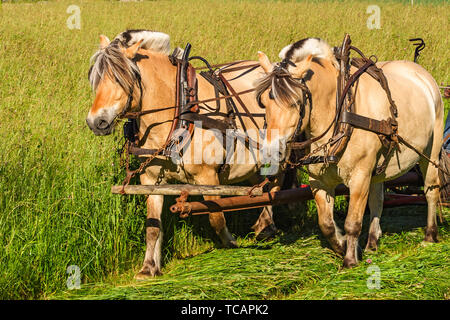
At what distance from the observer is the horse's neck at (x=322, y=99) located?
16.1 feet

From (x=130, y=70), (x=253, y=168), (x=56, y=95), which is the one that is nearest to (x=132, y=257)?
(x=253, y=168)

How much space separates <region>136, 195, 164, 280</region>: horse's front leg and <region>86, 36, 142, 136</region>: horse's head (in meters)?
1.06

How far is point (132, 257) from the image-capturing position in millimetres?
5773

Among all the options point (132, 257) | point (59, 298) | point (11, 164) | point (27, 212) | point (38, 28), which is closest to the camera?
point (59, 298)

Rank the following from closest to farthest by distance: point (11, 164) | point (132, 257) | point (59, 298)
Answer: point (59, 298)
point (11, 164)
point (132, 257)

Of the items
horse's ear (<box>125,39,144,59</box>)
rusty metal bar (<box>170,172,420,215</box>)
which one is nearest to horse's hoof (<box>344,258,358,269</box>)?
rusty metal bar (<box>170,172,420,215</box>)

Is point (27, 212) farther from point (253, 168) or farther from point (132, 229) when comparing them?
point (253, 168)

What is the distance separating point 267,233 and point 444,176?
6.51 ft

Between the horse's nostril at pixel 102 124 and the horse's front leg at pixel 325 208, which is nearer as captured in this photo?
the horse's nostril at pixel 102 124

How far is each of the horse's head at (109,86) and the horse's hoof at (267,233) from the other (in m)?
2.61

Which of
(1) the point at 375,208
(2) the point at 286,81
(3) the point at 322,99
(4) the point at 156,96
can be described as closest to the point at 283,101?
(2) the point at 286,81

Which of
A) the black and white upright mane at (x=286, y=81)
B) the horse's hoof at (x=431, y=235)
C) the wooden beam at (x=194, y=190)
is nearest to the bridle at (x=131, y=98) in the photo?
the wooden beam at (x=194, y=190)

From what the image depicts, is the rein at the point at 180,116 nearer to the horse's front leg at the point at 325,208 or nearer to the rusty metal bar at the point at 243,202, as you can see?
the rusty metal bar at the point at 243,202
